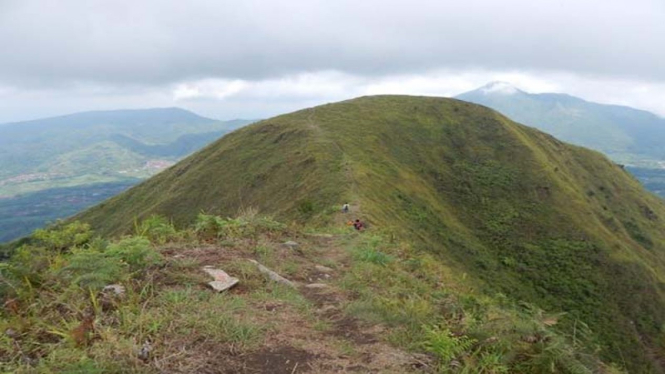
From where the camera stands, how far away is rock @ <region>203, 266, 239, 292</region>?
28.3 feet

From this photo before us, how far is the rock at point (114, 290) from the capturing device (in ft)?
24.5

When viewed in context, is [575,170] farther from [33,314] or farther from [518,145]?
[33,314]

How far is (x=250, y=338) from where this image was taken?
6812mm

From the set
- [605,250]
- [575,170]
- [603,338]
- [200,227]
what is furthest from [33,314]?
[575,170]

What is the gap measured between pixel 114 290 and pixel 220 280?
1.90 meters

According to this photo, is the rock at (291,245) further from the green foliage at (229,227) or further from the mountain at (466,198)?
the mountain at (466,198)

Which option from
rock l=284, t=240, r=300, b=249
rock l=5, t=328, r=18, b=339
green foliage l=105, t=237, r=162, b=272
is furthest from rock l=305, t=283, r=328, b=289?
rock l=5, t=328, r=18, b=339

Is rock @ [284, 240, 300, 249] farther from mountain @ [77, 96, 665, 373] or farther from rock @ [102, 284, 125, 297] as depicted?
mountain @ [77, 96, 665, 373]

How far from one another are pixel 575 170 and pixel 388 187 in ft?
158

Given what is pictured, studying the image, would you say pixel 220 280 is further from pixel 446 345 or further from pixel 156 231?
pixel 446 345

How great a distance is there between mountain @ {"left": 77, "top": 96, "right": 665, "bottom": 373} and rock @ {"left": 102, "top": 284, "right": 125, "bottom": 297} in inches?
692

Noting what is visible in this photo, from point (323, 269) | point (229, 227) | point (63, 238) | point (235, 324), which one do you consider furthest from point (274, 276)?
point (63, 238)

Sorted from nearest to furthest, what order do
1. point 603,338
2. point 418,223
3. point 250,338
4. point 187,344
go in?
point 187,344 < point 250,338 < point 603,338 < point 418,223

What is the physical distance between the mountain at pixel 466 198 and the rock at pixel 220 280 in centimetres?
1579
